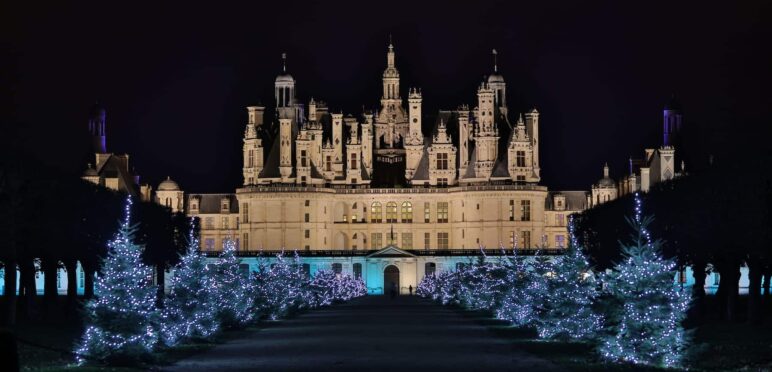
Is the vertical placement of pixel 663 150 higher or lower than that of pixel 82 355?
higher

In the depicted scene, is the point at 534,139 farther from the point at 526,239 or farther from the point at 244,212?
the point at 244,212

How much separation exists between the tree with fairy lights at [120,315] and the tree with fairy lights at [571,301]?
47.4 ft

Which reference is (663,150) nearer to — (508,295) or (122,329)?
(508,295)

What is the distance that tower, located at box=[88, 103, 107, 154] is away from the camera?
505 ft

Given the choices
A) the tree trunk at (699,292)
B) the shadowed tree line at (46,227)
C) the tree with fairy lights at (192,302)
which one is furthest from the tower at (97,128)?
the tree with fairy lights at (192,302)

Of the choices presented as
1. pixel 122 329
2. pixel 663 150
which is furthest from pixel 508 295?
pixel 663 150

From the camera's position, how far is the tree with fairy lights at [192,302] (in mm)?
48000

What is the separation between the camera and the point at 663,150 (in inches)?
5659

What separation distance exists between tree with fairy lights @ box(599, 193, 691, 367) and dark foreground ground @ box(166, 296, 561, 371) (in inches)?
75.1

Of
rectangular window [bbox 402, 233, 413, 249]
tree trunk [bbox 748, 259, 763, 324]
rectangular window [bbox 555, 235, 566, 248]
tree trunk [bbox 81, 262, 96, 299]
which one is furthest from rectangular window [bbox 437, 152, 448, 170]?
tree trunk [bbox 748, 259, 763, 324]

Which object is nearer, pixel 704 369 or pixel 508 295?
pixel 704 369

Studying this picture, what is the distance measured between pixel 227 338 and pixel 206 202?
374ft

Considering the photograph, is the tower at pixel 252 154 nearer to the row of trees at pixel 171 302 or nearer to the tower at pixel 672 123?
the tower at pixel 672 123

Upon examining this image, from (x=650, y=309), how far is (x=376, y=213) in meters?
125
